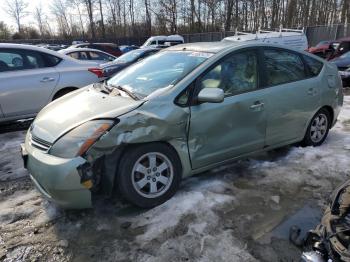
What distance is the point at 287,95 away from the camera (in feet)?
13.8

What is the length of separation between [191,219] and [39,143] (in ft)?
5.20

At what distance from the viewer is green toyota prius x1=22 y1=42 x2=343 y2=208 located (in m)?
2.96

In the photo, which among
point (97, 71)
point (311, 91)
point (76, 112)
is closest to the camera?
point (76, 112)

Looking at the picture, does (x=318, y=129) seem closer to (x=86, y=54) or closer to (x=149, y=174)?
(x=149, y=174)

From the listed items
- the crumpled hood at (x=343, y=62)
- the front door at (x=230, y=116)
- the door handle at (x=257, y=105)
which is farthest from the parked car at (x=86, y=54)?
the door handle at (x=257, y=105)

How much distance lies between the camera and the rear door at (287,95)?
406 cm

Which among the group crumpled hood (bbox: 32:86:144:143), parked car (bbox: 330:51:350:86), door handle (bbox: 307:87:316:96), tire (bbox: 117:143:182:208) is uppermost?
crumpled hood (bbox: 32:86:144:143)

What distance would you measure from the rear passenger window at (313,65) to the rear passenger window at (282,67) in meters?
0.13

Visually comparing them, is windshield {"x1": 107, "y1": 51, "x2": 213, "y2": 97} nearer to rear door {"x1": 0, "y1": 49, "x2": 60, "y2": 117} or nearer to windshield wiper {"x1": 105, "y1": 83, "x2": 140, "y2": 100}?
windshield wiper {"x1": 105, "y1": 83, "x2": 140, "y2": 100}

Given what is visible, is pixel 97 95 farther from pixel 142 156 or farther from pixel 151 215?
pixel 151 215

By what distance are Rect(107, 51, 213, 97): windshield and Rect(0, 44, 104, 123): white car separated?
240 cm

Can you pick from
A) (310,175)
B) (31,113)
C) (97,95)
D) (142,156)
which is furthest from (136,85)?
(31,113)

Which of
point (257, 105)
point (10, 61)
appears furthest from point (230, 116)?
point (10, 61)

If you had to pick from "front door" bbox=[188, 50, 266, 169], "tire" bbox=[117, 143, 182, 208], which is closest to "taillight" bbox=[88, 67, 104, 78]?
"front door" bbox=[188, 50, 266, 169]
